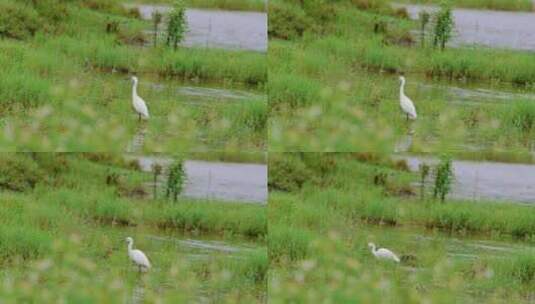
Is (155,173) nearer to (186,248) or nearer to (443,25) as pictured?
(186,248)

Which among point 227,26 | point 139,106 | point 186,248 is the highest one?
point 227,26

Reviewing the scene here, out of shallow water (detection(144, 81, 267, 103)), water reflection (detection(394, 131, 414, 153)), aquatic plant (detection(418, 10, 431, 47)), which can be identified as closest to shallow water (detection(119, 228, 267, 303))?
shallow water (detection(144, 81, 267, 103))

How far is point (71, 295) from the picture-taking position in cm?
587

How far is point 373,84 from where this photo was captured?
6.06 m

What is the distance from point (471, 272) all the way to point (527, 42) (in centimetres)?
105

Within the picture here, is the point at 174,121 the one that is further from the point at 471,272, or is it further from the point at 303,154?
the point at 471,272

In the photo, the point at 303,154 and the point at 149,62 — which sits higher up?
the point at 149,62

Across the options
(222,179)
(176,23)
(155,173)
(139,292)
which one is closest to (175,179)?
(155,173)

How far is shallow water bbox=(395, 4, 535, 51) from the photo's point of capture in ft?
19.6

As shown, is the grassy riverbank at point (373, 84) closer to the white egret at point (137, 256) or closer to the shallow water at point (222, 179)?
the shallow water at point (222, 179)

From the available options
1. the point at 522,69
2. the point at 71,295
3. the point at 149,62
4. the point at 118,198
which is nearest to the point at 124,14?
the point at 149,62

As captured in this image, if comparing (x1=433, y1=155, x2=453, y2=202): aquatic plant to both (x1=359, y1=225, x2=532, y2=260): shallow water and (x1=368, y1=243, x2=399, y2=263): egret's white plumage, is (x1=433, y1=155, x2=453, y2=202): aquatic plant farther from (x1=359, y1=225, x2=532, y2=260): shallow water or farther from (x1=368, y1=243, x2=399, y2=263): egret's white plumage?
(x1=368, y1=243, x2=399, y2=263): egret's white plumage

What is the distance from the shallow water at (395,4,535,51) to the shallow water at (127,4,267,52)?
67cm

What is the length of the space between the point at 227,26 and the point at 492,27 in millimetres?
1182
